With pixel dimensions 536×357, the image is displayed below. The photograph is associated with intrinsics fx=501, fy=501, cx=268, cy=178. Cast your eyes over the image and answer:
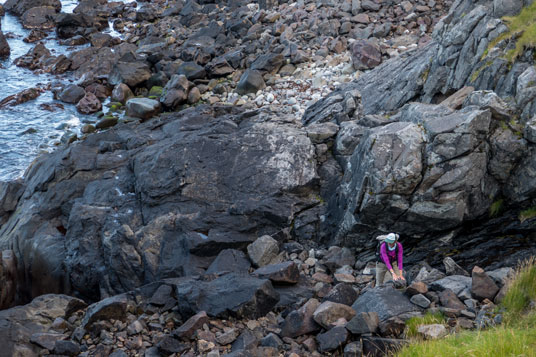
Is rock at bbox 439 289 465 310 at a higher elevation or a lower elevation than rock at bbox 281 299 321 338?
higher

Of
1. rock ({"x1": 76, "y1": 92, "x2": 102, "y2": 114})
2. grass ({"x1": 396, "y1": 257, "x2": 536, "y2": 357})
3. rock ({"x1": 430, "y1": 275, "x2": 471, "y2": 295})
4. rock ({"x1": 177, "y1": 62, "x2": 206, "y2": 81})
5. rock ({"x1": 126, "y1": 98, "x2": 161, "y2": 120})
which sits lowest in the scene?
rock ({"x1": 76, "y1": 92, "x2": 102, "y2": 114})

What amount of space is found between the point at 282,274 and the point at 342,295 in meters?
2.17

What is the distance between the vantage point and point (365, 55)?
108ft

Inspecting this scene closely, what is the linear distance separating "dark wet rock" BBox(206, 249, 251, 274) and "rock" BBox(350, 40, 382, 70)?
64.5ft

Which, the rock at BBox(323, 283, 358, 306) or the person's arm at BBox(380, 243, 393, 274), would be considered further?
the person's arm at BBox(380, 243, 393, 274)

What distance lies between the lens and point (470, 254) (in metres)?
16.0

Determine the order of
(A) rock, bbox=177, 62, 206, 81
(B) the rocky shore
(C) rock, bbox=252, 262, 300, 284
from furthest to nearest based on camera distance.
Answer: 1. (A) rock, bbox=177, 62, 206, 81
2. (C) rock, bbox=252, 262, 300, 284
3. (B) the rocky shore

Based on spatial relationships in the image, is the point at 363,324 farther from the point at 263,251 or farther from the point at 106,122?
the point at 106,122

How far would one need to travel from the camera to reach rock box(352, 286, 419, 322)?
1232cm

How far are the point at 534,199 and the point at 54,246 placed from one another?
17.9 m

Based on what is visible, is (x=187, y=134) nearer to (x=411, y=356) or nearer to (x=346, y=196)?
(x=346, y=196)

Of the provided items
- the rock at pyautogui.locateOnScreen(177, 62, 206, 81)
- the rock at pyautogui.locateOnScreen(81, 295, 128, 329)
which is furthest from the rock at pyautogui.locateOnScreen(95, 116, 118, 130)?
the rock at pyautogui.locateOnScreen(81, 295, 128, 329)

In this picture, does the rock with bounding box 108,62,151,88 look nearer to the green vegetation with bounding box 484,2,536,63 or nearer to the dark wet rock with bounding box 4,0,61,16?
the green vegetation with bounding box 484,2,536,63

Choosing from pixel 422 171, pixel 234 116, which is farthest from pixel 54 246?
pixel 422 171
